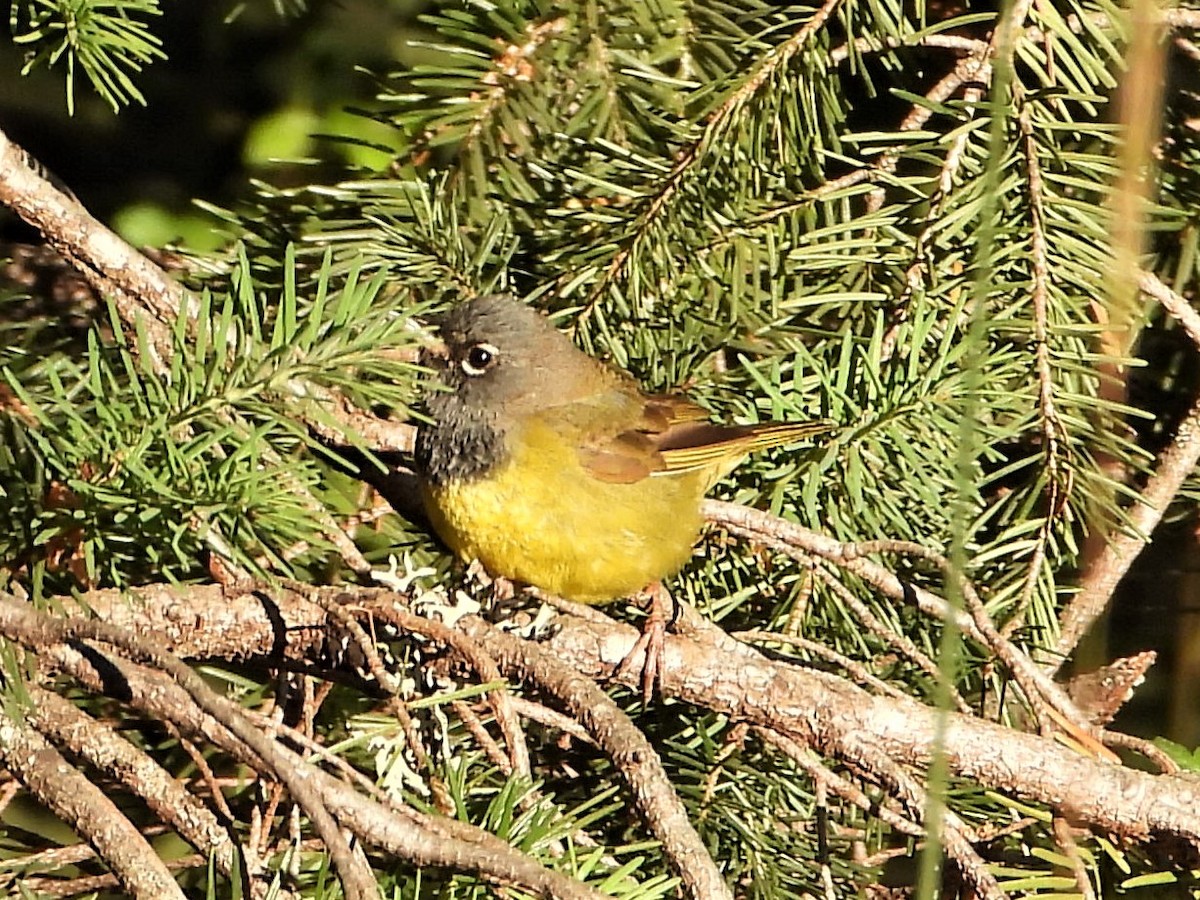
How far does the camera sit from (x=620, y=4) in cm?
206

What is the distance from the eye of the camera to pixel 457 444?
206 cm

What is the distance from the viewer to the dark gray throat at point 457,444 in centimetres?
202

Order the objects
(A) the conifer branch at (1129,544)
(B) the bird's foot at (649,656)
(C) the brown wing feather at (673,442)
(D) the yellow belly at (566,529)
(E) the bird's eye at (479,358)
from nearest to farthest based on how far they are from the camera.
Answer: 1. (B) the bird's foot at (649,656)
2. (C) the brown wing feather at (673,442)
3. (D) the yellow belly at (566,529)
4. (A) the conifer branch at (1129,544)
5. (E) the bird's eye at (479,358)

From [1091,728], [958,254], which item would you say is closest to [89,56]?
[958,254]

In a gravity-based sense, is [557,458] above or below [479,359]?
below

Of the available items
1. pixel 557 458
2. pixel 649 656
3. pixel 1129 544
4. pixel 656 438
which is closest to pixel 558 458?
pixel 557 458

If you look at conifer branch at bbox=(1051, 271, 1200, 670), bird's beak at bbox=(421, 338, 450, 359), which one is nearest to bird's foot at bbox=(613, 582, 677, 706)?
bird's beak at bbox=(421, 338, 450, 359)

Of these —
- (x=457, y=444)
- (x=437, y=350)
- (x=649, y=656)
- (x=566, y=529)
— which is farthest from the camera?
(x=437, y=350)

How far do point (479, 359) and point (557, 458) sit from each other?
0.20 meters

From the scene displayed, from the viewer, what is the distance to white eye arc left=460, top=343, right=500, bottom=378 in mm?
2320

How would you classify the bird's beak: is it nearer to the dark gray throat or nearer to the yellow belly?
the dark gray throat

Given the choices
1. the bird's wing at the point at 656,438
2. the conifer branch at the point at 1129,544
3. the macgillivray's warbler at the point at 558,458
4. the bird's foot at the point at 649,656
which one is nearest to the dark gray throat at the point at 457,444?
the macgillivray's warbler at the point at 558,458

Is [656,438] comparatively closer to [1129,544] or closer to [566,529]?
[566,529]

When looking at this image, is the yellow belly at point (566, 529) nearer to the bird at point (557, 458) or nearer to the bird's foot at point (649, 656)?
the bird at point (557, 458)
